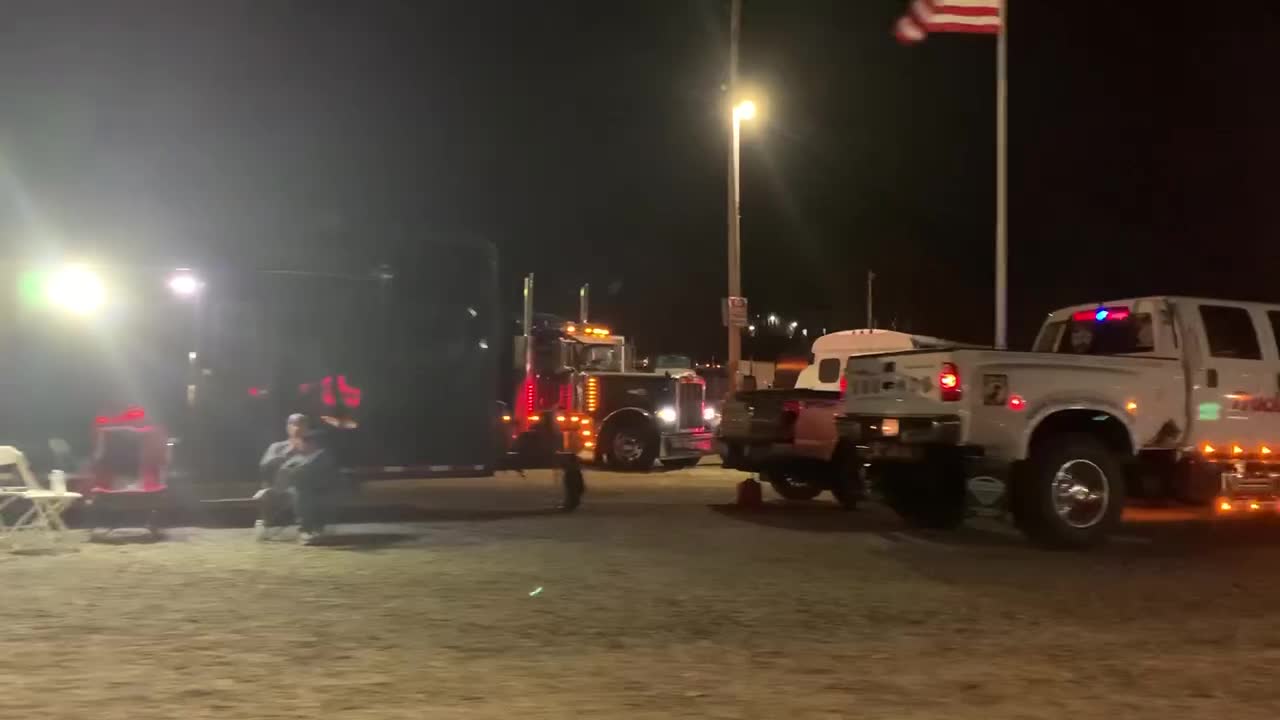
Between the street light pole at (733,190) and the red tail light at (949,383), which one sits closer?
the red tail light at (949,383)

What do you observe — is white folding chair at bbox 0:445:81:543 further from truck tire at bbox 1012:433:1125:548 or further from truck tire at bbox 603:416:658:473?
truck tire at bbox 603:416:658:473

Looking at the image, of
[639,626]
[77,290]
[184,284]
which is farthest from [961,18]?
[639,626]

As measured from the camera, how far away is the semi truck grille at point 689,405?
20.1m

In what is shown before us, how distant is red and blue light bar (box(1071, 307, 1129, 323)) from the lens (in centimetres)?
1127

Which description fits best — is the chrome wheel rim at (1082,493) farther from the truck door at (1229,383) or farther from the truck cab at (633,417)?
the truck cab at (633,417)

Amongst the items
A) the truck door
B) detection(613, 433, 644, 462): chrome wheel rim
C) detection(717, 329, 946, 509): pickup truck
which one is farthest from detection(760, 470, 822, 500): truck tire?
detection(613, 433, 644, 462): chrome wheel rim

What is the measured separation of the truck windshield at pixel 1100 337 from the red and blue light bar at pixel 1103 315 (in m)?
0.02

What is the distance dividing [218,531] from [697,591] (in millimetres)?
5674

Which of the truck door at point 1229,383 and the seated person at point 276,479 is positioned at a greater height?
the truck door at point 1229,383

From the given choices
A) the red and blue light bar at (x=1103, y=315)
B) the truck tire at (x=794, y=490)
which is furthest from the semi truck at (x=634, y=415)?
the red and blue light bar at (x=1103, y=315)

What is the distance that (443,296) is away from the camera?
1216cm

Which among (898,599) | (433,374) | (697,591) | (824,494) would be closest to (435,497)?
(433,374)

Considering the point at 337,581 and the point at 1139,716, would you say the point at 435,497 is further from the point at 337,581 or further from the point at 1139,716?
the point at 1139,716

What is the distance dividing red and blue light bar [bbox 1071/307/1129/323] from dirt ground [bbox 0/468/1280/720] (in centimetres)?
222
